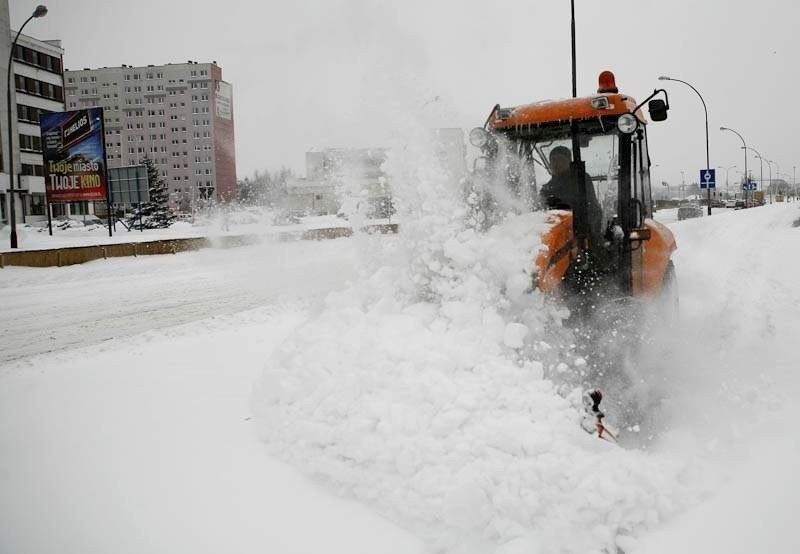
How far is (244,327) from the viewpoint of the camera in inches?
340

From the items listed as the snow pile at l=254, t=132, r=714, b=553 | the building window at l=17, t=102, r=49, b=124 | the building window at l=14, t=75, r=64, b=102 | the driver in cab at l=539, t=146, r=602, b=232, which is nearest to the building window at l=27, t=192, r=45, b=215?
the building window at l=17, t=102, r=49, b=124

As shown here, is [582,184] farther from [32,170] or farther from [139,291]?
[32,170]

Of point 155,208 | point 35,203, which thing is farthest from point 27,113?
point 155,208

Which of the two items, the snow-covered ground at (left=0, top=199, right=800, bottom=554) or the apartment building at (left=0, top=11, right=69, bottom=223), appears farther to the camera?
the apartment building at (left=0, top=11, right=69, bottom=223)

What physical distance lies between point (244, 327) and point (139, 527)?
5481 millimetres

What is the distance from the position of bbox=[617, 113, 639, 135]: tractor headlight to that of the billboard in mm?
28675

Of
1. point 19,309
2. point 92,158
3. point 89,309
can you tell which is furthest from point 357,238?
point 92,158

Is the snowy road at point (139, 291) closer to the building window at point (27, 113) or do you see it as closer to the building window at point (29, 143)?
the building window at point (29, 143)

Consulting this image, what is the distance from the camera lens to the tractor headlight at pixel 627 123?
4684 millimetres

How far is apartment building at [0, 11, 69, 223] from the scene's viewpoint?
5183 cm

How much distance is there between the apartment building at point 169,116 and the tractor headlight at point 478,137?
4465 inches

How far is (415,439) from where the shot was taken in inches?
137

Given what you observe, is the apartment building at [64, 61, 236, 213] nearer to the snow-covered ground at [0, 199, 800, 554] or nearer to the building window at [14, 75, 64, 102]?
the building window at [14, 75, 64, 102]

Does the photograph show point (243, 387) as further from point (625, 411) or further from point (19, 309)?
point (19, 309)
